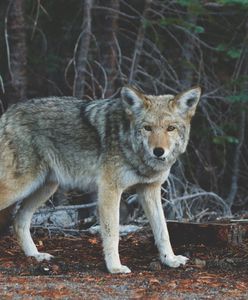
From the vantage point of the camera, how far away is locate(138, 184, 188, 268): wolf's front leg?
7328 millimetres

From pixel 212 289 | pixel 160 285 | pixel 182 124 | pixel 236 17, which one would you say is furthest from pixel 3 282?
pixel 236 17

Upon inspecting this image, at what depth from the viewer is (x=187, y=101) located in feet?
23.7

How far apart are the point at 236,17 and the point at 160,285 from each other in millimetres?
7764

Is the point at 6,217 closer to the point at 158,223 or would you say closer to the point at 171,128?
the point at 158,223

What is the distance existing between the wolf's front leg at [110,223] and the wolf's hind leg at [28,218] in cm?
98

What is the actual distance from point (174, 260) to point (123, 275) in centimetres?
78

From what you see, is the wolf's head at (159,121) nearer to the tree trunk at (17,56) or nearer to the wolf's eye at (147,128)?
the wolf's eye at (147,128)

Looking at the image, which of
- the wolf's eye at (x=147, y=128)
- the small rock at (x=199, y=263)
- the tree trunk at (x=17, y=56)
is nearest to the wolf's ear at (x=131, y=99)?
the wolf's eye at (x=147, y=128)

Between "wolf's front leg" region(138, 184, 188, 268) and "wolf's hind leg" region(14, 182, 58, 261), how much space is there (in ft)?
3.76

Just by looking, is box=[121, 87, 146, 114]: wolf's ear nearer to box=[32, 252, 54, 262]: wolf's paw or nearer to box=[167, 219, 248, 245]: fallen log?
box=[167, 219, 248, 245]: fallen log

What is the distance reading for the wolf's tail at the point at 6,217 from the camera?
25.7 feet

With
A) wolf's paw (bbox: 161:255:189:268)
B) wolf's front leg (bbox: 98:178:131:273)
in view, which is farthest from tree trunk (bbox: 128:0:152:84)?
wolf's paw (bbox: 161:255:189:268)

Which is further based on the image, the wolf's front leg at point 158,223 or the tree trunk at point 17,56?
the tree trunk at point 17,56

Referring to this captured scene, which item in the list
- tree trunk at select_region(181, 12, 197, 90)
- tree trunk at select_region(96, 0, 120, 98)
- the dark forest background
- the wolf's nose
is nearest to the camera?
the wolf's nose
